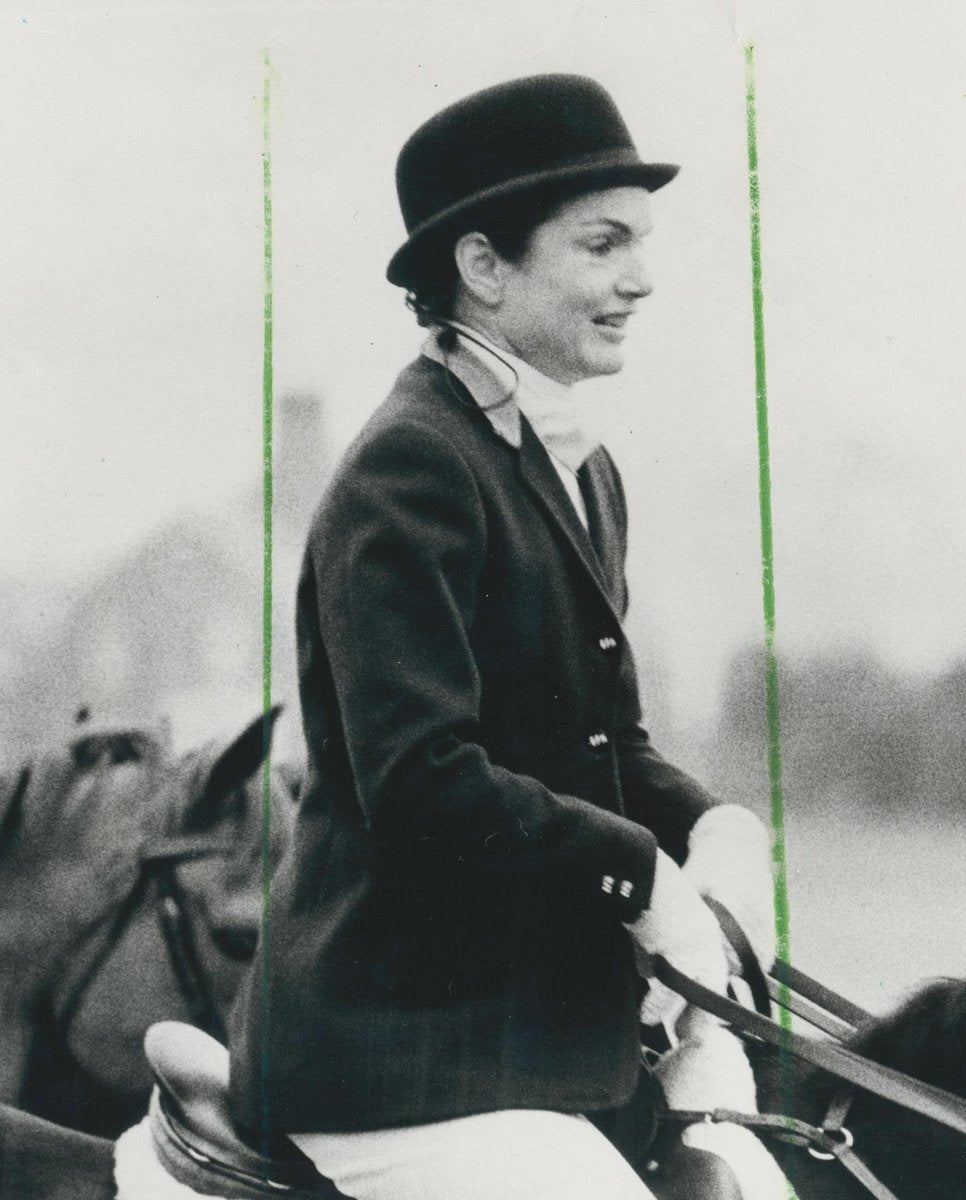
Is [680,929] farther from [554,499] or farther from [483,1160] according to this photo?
[554,499]

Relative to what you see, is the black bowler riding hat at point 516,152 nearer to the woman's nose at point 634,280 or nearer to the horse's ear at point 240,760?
the woman's nose at point 634,280

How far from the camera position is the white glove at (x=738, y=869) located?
7.32 feet

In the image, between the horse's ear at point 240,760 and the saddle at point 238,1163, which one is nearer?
the saddle at point 238,1163

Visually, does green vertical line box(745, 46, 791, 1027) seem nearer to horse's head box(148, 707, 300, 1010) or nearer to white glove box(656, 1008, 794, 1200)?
white glove box(656, 1008, 794, 1200)

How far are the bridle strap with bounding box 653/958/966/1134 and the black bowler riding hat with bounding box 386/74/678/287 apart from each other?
3.98 ft

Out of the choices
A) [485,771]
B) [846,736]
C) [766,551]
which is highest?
[766,551]

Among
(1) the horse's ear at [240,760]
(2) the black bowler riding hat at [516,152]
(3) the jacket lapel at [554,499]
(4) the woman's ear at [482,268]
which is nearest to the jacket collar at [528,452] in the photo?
(3) the jacket lapel at [554,499]

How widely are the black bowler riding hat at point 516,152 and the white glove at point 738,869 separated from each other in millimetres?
1056

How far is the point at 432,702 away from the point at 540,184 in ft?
2.72

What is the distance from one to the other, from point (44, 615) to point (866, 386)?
1.53m

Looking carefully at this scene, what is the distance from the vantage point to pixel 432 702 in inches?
74.8

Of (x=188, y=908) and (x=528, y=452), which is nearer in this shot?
(x=528, y=452)

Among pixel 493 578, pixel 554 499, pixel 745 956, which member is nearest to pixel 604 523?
pixel 554 499

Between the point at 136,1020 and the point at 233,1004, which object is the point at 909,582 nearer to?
the point at 233,1004
